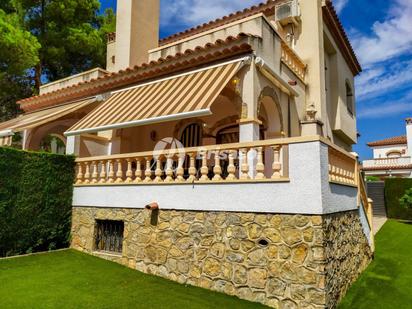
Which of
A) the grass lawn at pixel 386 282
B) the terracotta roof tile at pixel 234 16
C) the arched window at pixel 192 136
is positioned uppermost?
the terracotta roof tile at pixel 234 16

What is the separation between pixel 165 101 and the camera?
11820 millimetres

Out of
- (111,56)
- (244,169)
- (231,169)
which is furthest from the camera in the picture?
(111,56)

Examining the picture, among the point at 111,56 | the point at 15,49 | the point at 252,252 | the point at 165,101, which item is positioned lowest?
the point at 252,252

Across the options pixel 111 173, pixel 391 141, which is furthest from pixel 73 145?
pixel 391 141

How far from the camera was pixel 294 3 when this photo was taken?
17.0 metres

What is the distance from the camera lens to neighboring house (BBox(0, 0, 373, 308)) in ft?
26.8

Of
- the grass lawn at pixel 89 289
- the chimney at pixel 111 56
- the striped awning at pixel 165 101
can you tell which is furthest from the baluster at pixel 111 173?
the chimney at pixel 111 56

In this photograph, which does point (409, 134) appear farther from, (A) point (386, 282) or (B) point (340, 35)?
(A) point (386, 282)

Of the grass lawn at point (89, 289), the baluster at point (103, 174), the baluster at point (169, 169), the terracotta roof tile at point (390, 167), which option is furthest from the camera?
the terracotta roof tile at point (390, 167)

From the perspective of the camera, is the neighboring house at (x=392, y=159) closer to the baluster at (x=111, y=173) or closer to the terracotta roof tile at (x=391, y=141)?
the terracotta roof tile at (x=391, y=141)

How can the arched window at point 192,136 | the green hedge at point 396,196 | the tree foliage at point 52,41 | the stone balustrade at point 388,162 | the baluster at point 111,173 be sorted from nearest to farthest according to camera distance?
the baluster at point 111,173
the arched window at point 192,136
the green hedge at point 396,196
the tree foliage at point 52,41
the stone balustrade at point 388,162

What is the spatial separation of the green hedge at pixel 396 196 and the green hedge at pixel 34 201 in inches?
1092

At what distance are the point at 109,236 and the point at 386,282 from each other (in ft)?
32.7

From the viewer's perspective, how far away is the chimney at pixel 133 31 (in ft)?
67.9
